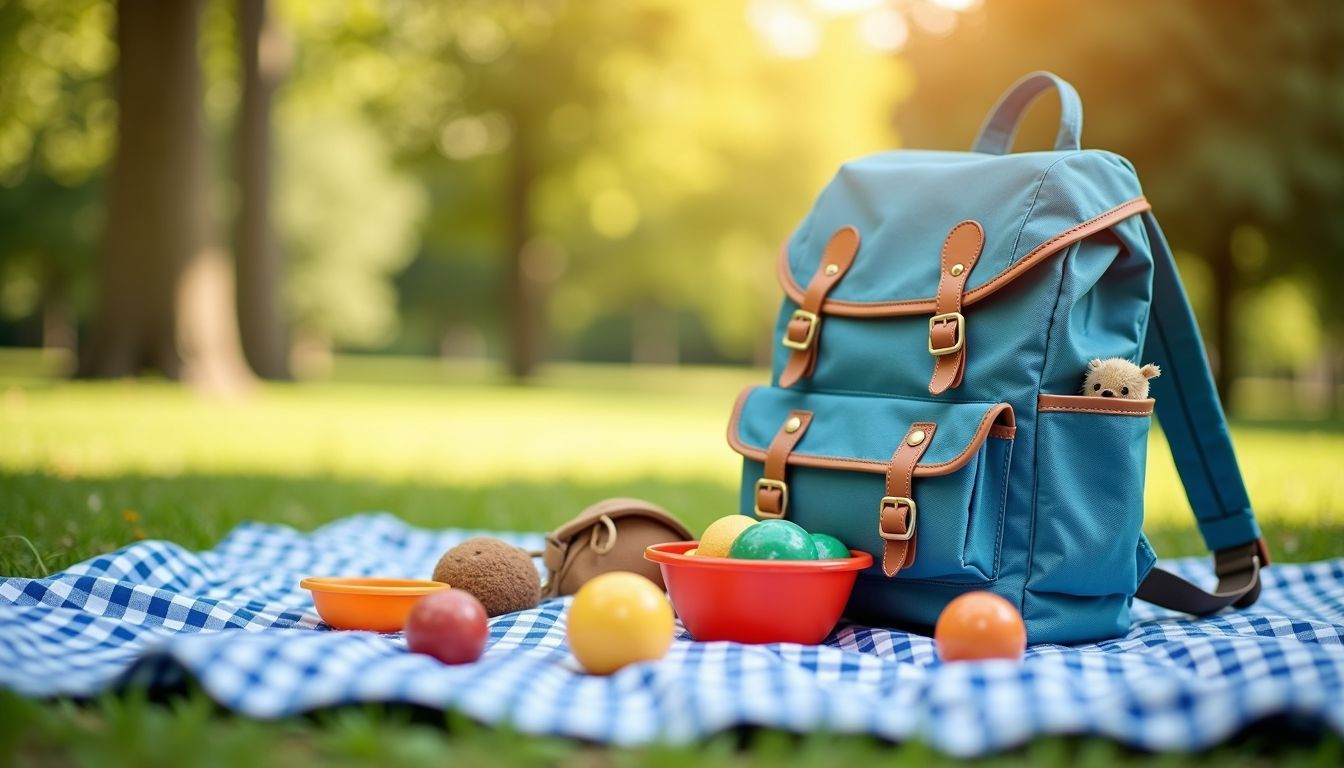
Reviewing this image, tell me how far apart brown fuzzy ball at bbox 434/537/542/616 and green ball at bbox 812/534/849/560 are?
794mm

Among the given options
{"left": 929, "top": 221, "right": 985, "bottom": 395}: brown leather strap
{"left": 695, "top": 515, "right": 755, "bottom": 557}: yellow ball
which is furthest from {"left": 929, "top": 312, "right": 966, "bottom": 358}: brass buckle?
{"left": 695, "top": 515, "right": 755, "bottom": 557}: yellow ball

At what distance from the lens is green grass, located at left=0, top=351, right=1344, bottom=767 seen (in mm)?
1820

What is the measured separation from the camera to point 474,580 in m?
3.03

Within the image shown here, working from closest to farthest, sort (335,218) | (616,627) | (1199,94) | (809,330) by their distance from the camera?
(616,627) → (809,330) → (1199,94) → (335,218)

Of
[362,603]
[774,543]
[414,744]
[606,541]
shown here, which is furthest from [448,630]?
[606,541]

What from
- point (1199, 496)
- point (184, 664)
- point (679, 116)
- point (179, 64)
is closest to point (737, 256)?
point (679, 116)

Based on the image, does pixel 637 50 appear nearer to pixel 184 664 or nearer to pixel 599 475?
pixel 599 475

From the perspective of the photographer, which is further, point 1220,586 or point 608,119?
point 608,119

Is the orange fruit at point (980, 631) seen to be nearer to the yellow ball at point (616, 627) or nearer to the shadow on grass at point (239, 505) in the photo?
the yellow ball at point (616, 627)

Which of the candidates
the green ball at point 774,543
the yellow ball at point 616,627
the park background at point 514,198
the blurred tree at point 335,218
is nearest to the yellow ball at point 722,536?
A: the green ball at point 774,543

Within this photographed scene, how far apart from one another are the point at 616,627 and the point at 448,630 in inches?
13.7

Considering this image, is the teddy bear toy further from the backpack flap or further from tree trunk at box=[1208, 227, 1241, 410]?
tree trunk at box=[1208, 227, 1241, 410]

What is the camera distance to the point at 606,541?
3.29 metres

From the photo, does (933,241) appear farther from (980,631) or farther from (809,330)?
(980,631)
